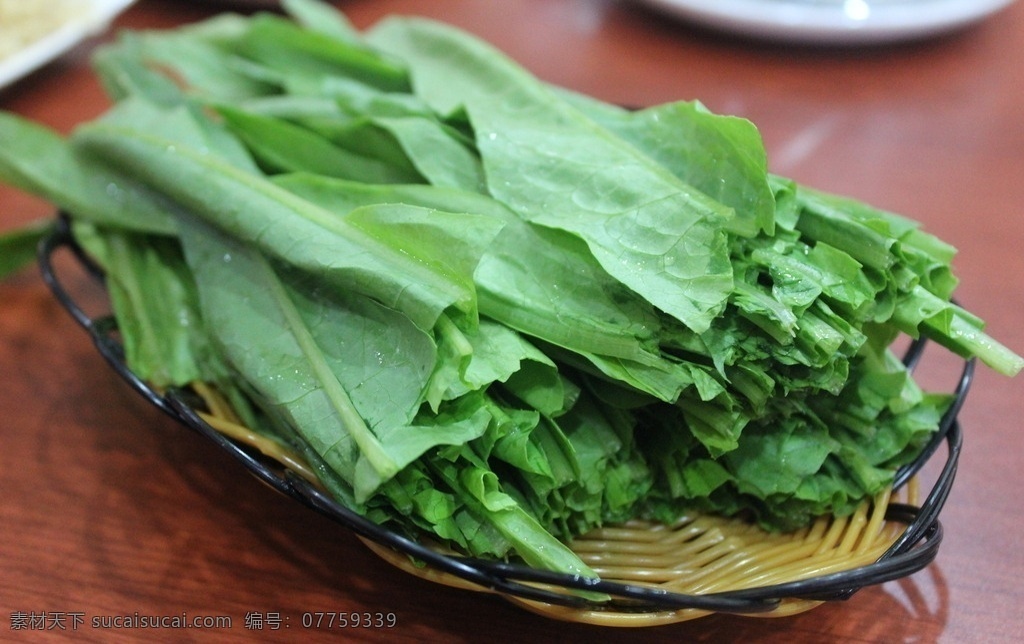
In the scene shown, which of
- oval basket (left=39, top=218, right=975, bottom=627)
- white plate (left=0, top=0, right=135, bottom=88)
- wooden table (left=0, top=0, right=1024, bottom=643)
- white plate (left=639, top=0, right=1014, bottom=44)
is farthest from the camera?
white plate (left=639, top=0, right=1014, bottom=44)

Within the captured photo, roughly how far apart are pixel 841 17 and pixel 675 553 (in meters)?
1.41

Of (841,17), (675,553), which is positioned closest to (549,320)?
(675,553)

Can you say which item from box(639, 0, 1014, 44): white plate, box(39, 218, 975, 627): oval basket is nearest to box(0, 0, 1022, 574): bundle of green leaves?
box(39, 218, 975, 627): oval basket

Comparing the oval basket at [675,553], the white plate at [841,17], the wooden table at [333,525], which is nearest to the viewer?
the oval basket at [675,553]

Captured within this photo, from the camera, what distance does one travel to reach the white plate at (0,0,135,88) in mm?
1594

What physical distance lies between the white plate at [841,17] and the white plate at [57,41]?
A: 1328 millimetres

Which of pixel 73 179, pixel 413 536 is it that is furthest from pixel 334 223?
pixel 73 179

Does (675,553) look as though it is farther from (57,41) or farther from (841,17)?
(57,41)

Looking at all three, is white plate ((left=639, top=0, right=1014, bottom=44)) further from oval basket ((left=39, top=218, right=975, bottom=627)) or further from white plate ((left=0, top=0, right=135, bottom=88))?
white plate ((left=0, top=0, right=135, bottom=88))

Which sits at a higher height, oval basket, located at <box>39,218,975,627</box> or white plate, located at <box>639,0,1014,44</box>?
white plate, located at <box>639,0,1014,44</box>

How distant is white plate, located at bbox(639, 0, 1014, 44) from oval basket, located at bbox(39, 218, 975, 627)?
41.7 inches

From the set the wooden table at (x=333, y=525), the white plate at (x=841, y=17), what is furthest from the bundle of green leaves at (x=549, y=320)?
the white plate at (x=841, y=17)

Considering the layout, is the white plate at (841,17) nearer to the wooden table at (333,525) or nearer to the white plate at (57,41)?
the wooden table at (333,525)

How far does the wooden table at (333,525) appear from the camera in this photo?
2.96 feet
